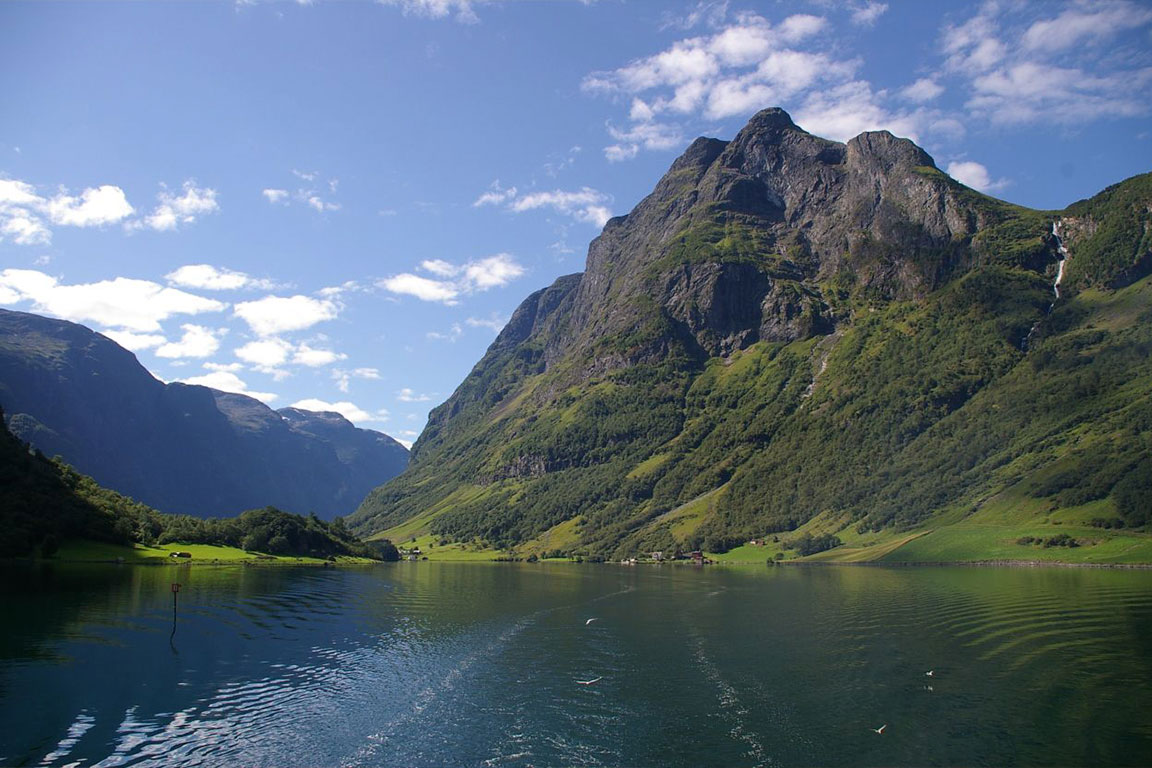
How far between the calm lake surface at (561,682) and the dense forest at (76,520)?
3266 centimetres

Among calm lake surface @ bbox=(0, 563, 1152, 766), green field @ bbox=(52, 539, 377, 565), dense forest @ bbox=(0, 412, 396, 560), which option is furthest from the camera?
green field @ bbox=(52, 539, 377, 565)

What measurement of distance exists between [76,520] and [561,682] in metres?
122

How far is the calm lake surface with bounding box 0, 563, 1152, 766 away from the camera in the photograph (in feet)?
115

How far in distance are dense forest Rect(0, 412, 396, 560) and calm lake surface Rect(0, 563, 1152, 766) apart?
32.7 metres

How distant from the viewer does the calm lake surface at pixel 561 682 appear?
115 ft

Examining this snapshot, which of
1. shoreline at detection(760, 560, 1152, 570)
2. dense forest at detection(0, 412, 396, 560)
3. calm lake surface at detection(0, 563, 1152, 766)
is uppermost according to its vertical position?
dense forest at detection(0, 412, 396, 560)

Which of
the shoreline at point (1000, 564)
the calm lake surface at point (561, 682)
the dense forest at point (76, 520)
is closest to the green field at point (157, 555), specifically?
the dense forest at point (76, 520)

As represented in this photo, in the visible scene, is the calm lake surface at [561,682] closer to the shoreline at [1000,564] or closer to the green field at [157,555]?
the green field at [157,555]

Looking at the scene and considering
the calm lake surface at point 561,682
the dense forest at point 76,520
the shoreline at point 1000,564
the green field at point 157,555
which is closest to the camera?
the calm lake surface at point 561,682

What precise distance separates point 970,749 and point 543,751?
2221 centimetres

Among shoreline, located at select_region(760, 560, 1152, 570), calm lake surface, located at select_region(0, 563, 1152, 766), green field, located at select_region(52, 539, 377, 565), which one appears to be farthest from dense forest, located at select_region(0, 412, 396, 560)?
shoreline, located at select_region(760, 560, 1152, 570)

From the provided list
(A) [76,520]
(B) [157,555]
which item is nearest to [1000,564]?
→ (B) [157,555]

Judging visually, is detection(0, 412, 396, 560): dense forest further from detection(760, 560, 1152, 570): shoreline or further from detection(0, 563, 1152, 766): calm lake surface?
detection(760, 560, 1152, 570): shoreline

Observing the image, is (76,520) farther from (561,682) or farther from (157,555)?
(561,682)
